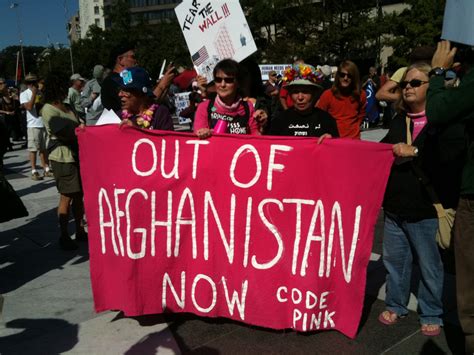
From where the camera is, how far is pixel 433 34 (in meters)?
30.4

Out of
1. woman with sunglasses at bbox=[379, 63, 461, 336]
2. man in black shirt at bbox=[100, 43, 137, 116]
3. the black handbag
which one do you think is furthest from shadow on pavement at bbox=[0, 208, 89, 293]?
woman with sunglasses at bbox=[379, 63, 461, 336]

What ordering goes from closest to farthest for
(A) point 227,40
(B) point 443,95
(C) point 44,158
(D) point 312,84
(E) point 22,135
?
(B) point 443,95 → (D) point 312,84 → (A) point 227,40 → (C) point 44,158 → (E) point 22,135

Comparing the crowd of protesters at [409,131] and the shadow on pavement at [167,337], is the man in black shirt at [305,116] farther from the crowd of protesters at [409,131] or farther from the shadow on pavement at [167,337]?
the shadow on pavement at [167,337]

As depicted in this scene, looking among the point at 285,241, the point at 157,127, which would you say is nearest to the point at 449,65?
the point at 285,241

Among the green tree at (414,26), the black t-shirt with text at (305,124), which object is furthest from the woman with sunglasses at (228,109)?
the green tree at (414,26)

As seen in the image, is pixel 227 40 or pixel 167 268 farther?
pixel 227 40

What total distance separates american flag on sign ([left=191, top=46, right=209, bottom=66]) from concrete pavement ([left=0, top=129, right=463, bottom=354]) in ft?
7.18

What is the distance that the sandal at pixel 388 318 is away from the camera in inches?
128

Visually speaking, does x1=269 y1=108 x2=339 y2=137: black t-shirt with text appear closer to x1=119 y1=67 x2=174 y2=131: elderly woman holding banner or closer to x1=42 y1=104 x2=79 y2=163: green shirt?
x1=119 y1=67 x2=174 y2=131: elderly woman holding banner

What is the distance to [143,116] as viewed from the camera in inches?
139

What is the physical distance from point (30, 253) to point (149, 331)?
2267 mm

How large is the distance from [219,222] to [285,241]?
431 millimetres

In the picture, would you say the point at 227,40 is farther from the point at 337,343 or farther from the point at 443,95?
the point at 337,343

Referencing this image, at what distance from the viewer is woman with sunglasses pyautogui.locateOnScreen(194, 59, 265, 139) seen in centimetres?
Answer: 339
